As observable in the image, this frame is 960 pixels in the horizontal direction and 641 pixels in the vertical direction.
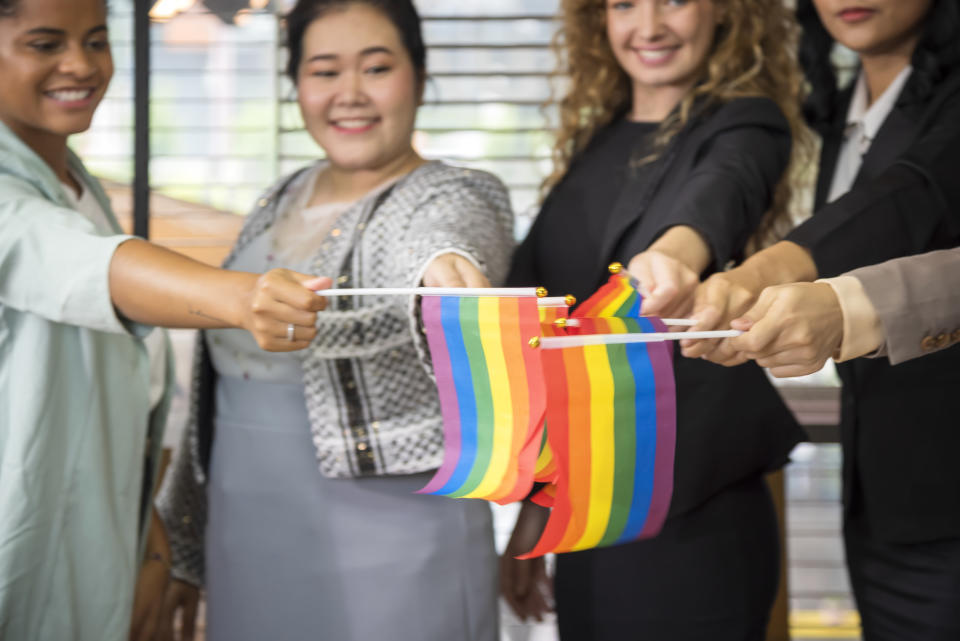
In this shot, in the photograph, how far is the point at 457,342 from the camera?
3.83 feet

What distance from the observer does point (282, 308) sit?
1155mm

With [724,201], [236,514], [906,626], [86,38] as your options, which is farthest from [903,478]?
[86,38]

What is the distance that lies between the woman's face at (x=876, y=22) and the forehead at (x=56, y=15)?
1198mm

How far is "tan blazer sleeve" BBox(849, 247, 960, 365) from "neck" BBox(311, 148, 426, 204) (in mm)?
839

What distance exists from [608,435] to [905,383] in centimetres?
79

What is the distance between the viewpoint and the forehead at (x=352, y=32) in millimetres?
1654

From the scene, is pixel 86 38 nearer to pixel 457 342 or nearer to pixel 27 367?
pixel 27 367

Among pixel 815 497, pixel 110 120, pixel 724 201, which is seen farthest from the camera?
Answer: pixel 815 497

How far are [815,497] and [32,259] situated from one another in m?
2.56

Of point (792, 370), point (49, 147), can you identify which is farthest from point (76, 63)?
point (792, 370)

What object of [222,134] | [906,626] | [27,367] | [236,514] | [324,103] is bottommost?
[906,626]

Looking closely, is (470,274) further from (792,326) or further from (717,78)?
(717,78)

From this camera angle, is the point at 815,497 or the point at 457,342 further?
the point at 815,497

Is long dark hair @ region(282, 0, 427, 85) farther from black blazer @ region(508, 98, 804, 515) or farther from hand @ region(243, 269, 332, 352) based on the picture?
hand @ region(243, 269, 332, 352)
